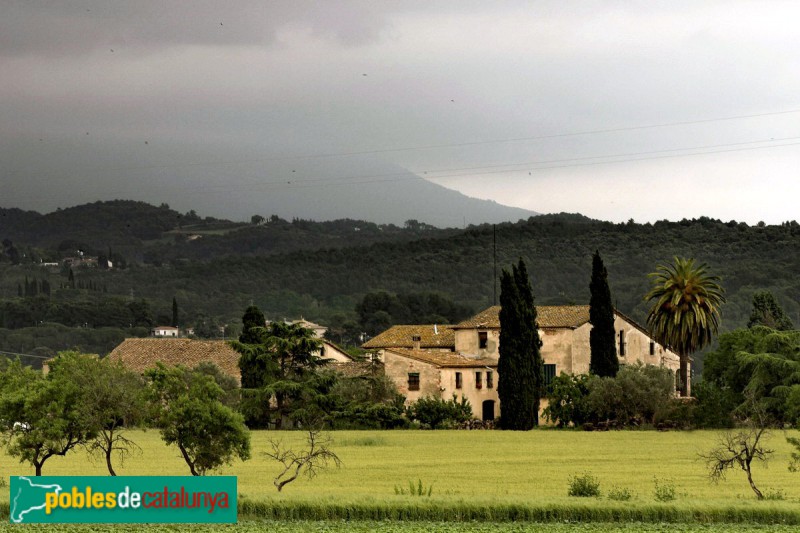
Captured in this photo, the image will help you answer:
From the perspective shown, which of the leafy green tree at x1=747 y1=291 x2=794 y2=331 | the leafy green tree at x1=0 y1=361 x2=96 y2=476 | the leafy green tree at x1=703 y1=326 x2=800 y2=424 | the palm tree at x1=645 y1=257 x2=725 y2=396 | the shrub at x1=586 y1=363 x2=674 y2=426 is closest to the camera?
the leafy green tree at x1=0 y1=361 x2=96 y2=476

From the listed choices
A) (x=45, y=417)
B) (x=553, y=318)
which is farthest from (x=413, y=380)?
(x=45, y=417)

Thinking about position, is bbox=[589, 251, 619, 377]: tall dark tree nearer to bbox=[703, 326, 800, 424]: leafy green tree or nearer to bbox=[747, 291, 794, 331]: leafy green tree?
bbox=[703, 326, 800, 424]: leafy green tree

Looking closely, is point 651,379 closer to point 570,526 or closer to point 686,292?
point 686,292

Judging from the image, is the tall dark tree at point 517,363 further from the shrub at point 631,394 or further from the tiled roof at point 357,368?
the tiled roof at point 357,368

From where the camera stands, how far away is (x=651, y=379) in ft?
245

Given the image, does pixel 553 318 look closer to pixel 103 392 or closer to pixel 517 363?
pixel 517 363

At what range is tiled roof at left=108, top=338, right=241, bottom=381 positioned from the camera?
308ft

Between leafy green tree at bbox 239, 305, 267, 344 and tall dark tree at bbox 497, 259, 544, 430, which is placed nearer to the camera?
tall dark tree at bbox 497, 259, 544, 430

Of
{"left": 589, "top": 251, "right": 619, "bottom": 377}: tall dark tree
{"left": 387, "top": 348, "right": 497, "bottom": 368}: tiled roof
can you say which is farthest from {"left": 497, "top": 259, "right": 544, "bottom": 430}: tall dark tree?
{"left": 387, "top": 348, "right": 497, "bottom": 368}: tiled roof

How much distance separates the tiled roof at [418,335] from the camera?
93.6 meters

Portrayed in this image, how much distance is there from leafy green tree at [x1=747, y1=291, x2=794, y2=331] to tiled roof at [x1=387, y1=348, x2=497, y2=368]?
24867 mm

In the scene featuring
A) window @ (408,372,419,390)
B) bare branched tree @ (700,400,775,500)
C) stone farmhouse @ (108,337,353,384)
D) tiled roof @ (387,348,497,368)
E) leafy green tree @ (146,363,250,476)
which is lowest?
bare branched tree @ (700,400,775,500)

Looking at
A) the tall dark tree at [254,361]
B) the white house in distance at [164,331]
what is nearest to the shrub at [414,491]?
the tall dark tree at [254,361]

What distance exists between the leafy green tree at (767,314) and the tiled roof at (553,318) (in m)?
Answer: 17.1
